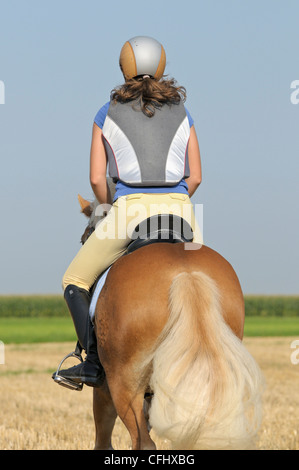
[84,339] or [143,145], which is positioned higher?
[143,145]

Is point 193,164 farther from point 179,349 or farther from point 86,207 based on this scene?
point 179,349

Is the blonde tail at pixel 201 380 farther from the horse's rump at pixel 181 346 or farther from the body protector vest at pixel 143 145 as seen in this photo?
the body protector vest at pixel 143 145

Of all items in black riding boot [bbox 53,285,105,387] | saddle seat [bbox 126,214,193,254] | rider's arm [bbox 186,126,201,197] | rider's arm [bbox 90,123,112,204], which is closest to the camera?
saddle seat [bbox 126,214,193,254]

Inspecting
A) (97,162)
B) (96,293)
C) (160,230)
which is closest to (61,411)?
(96,293)

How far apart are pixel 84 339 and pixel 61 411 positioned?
6.57 m

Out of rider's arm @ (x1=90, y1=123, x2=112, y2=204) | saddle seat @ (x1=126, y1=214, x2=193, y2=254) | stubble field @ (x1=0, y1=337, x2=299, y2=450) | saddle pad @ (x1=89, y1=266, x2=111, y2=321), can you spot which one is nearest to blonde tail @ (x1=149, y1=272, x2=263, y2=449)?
saddle seat @ (x1=126, y1=214, x2=193, y2=254)

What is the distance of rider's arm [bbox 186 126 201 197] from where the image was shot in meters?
5.19

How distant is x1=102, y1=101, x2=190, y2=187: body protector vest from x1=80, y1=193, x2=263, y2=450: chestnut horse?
0.64 m

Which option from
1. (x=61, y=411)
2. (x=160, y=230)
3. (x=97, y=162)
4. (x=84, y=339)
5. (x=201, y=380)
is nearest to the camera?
(x=201, y=380)

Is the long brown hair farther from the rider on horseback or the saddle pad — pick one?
the saddle pad

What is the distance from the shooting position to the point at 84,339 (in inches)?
189

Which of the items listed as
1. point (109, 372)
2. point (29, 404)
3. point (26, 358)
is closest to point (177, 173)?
point (109, 372)

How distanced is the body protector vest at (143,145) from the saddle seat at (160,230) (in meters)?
0.29
